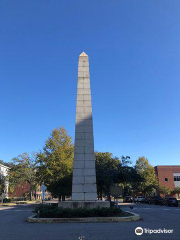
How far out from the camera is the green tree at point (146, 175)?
62.1 metres

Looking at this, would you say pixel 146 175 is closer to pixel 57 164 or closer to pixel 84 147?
pixel 57 164

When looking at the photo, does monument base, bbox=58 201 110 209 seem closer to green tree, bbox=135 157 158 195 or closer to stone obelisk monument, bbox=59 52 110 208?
stone obelisk monument, bbox=59 52 110 208

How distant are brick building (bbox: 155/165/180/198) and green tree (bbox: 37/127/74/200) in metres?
35.0

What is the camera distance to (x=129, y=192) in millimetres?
70750

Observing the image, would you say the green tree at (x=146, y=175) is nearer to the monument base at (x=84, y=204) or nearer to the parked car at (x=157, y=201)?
the parked car at (x=157, y=201)

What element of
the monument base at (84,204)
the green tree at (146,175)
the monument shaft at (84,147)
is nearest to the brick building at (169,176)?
the green tree at (146,175)

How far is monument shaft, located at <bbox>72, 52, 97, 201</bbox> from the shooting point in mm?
15391

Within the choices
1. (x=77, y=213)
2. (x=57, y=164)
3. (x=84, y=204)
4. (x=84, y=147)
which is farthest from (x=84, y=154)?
(x=57, y=164)

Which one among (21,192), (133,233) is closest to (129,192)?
(21,192)

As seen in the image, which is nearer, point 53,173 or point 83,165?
point 83,165

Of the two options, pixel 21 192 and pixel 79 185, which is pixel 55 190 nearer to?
pixel 79 185

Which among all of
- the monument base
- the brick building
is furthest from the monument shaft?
the brick building

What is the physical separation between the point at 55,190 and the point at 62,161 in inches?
194

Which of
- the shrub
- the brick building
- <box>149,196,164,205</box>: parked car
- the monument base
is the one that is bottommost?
<box>149,196,164,205</box>: parked car
